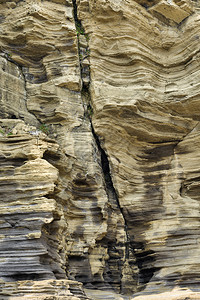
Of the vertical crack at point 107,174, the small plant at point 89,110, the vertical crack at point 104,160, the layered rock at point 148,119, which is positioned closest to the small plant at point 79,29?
the vertical crack at point 104,160

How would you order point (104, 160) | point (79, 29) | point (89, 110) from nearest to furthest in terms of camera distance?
point (104, 160)
point (89, 110)
point (79, 29)

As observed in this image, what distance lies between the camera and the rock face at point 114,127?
16.1 metres

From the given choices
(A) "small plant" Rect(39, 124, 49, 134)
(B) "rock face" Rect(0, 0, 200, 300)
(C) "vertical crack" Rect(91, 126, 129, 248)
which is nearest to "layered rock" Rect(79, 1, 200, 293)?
(B) "rock face" Rect(0, 0, 200, 300)

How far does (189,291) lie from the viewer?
1555 centimetres

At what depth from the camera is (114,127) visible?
18312 mm

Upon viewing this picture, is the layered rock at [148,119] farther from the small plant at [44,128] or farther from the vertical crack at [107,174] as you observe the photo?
the small plant at [44,128]

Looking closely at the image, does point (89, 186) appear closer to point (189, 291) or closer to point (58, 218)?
point (58, 218)

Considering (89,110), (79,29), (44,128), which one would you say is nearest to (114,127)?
(89,110)

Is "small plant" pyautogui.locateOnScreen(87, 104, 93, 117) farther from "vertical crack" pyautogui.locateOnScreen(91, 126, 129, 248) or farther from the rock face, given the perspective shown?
"vertical crack" pyautogui.locateOnScreen(91, 126, 129, 248)

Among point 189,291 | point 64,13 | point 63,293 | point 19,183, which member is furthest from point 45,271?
point 64,13

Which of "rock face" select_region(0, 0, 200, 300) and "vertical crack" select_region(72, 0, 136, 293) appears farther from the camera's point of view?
"vertical crack" select_region(72, 0, 136, 293)

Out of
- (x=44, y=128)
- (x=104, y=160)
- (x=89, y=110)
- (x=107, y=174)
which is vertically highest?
(x=89, y=110)

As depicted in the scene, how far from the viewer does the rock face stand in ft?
52.9

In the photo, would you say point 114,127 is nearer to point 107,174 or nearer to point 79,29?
point 107,174
